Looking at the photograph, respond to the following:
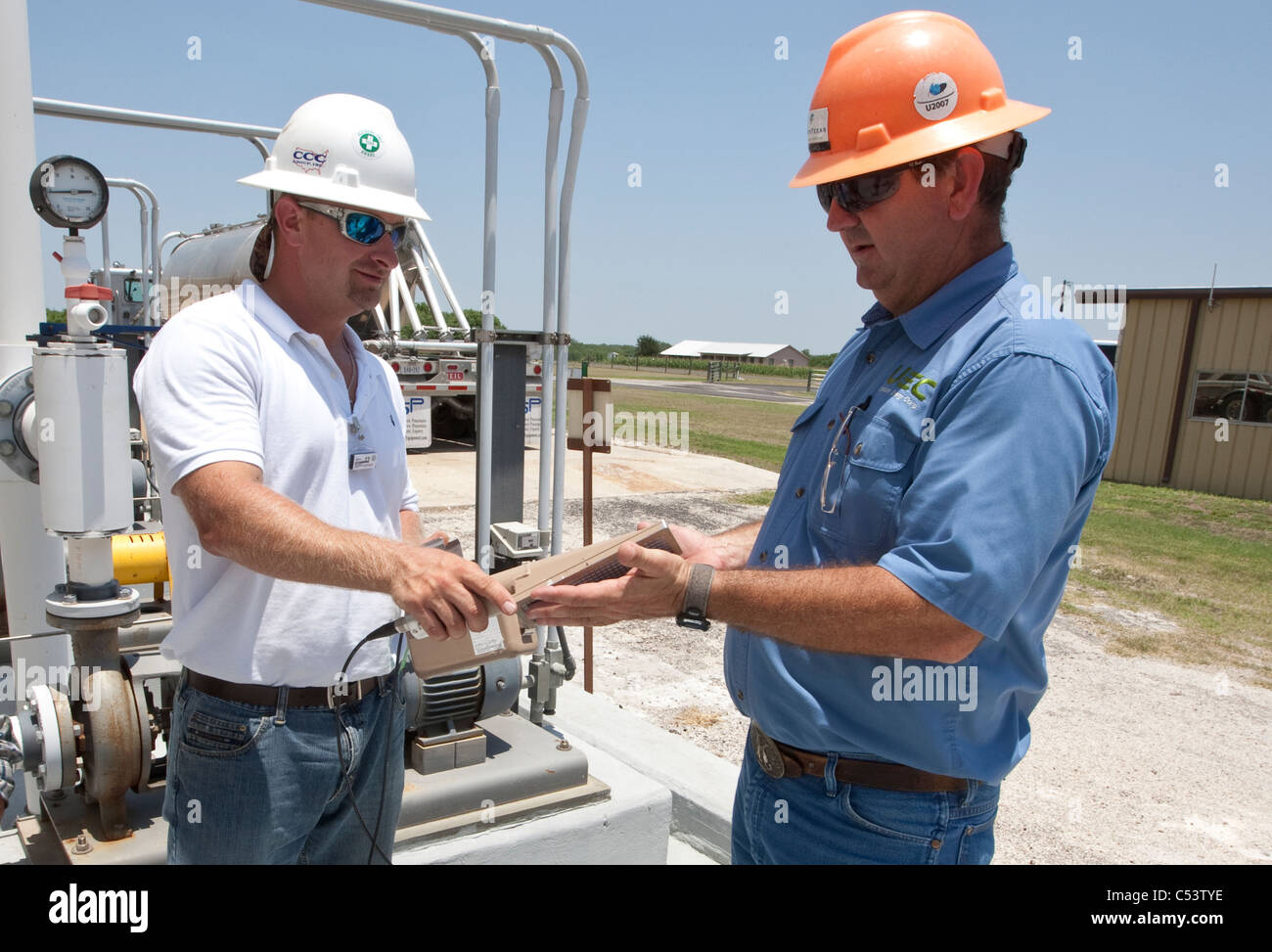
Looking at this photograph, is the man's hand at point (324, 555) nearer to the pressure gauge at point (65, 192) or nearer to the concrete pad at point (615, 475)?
the pressure gauge at point (65, 192)

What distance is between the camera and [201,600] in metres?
2.07

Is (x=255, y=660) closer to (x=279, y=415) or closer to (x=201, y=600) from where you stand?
(x=201, y=600)

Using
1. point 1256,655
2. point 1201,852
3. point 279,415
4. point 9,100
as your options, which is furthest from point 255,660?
point 1256,655

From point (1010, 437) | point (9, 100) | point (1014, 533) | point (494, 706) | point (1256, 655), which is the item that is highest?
point (9, 100)

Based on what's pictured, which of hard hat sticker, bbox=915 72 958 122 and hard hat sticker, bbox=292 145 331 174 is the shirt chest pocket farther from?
hard hat sticker, bbox=292 145 331 174

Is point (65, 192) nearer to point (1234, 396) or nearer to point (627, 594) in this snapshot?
point (627, 594)

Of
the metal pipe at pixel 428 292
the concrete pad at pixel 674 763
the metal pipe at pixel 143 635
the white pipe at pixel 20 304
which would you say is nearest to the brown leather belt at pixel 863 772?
the concrete pad at pixel 674 763

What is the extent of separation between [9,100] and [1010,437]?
330 centimetres

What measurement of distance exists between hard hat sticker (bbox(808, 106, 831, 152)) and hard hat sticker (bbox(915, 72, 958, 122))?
198mm

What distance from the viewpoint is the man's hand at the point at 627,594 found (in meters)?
1.74

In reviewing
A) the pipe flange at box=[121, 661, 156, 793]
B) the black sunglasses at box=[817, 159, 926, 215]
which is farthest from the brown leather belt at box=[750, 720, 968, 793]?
the pipe flange at box=[121, 661, 156, 793]

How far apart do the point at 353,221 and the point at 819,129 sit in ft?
3.74

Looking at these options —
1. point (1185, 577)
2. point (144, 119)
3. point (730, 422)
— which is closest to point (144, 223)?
point (144, 119)

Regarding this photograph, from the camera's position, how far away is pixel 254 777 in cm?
206
